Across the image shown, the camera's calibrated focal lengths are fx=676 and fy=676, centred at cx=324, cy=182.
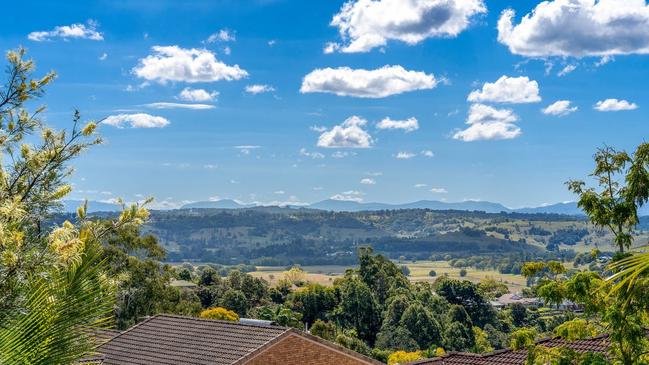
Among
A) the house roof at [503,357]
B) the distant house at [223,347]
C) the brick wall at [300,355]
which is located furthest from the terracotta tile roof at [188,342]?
the house roof at [503,357]

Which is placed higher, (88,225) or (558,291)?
(88,225)

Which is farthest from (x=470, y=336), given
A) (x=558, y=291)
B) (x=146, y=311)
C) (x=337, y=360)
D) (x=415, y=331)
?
(x=558, y=291)

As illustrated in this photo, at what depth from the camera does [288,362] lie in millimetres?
19422

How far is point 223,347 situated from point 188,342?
1.68 m

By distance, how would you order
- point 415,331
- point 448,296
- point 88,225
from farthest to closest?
point 448,296 < point 415,331 < point 88,225

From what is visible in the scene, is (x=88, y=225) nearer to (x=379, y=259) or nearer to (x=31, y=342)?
(x=31, y=342)

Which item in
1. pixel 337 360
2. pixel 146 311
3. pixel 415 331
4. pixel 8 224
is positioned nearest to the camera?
pixel 8 224

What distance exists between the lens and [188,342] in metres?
20.8

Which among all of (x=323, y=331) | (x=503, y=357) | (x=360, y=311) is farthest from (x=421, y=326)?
(x=503, y=357)

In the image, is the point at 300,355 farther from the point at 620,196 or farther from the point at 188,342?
the point at 620,196

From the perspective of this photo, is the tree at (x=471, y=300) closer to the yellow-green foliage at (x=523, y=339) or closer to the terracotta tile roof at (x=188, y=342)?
the terracotta tile roof at (x=188, y=342)

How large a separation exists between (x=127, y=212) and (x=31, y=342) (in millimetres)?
1323

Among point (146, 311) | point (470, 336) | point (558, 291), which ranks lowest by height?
point (470, 336)

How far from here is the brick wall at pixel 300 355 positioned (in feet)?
62.1
